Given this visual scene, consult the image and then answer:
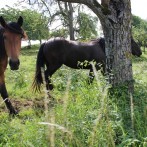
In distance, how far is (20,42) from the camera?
21.7 feet

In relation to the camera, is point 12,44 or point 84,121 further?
point 12,44

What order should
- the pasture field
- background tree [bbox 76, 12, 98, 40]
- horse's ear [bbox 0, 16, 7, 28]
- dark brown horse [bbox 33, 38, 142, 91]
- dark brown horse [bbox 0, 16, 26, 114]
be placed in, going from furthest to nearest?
background tree [bbox 76, 12, 98, 40], dark brown horse [bbox 33, 38, 142, 91], horse's ear [bbox 0, 16, 7, 28], dark brown horse [bbox 0, 16, 26, 114], the pasture field

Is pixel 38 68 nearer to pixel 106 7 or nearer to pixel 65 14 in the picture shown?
pixel 106 7

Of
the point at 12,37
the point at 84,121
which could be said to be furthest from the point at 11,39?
the point at 84,121

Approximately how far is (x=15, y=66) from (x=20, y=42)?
58cm

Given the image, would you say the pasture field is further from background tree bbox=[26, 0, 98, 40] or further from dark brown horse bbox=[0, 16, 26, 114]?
background tree bbox=[26, 0, 98, 40]

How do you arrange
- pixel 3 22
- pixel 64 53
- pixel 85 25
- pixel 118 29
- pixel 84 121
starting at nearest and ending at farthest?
pixel 84 121, pixel 118 29, pixel 3 22, pixel 64 53, pixel 85 25

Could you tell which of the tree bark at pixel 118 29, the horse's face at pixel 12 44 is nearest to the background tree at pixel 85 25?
Result: the tree bark at pixel 118 29

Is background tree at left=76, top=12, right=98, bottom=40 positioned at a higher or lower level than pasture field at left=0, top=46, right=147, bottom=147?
lower

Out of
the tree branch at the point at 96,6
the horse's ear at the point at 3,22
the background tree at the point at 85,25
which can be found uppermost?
the tree branch at the point at 96,6

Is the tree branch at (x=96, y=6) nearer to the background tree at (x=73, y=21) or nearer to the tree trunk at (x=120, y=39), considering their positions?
the tree trunk at (x=120, y=39)

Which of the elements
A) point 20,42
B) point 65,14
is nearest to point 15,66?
point 20,42

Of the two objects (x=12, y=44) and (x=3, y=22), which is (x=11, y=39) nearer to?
(x=12, y=44)

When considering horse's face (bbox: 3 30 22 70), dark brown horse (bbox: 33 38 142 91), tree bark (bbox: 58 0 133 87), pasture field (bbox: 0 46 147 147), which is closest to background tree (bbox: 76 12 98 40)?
dark brown horse (bbox: 33 38 142 91)
